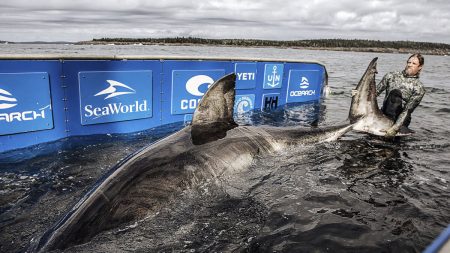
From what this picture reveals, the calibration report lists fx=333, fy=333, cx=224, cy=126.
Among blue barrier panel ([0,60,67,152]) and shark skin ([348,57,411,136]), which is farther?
shark skin ([348,57,411,136])

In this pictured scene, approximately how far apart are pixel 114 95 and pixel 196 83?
2364mm

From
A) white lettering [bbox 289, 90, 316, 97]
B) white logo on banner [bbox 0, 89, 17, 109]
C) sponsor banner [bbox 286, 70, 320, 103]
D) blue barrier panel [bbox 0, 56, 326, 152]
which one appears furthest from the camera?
white lettering [bbox 289, 90, 316, 97]

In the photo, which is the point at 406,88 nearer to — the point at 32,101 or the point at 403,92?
the point at 403,92

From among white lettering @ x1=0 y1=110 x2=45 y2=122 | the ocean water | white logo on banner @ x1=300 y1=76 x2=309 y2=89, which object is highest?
white logo on banner @ x1=300 y1=76 x2=309 y2=89

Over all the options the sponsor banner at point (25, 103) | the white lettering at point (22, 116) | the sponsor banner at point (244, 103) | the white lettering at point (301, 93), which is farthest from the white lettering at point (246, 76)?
the white lettering at point (22, 116)

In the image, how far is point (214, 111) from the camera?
480 cm

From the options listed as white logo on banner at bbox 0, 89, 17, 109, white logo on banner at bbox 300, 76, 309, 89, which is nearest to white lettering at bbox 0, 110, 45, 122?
white logo on banner at bbox 0, 89, 17, 109

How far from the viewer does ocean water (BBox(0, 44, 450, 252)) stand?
11.8 ft

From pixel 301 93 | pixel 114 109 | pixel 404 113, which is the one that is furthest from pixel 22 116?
pixel 301 93

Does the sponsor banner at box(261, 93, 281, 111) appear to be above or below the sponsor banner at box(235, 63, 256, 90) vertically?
below

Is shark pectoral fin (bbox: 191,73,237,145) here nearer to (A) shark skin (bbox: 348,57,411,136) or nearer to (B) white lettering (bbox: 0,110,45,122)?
(A) shark skin (bbox: 348,57,411,136)

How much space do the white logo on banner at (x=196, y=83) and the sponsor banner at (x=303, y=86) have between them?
3883 millimetres

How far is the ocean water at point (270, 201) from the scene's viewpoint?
3586 mm

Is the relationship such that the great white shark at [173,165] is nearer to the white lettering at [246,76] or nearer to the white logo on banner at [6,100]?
the white logo on banner at [6,100]
